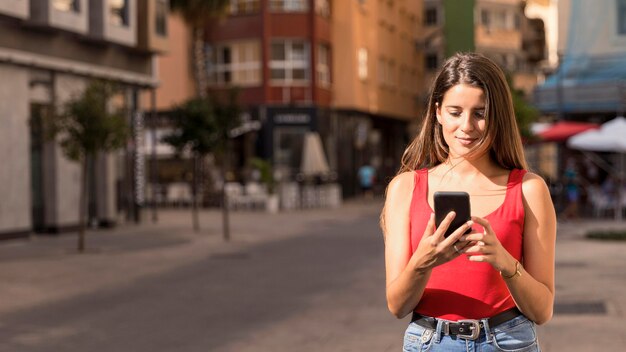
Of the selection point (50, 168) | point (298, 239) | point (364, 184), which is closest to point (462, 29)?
point (298, 239)

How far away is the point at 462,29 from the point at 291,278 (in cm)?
990

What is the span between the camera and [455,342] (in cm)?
297

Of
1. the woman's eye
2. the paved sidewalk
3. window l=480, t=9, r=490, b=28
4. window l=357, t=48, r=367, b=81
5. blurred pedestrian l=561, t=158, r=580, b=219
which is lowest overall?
the paved sidewalk

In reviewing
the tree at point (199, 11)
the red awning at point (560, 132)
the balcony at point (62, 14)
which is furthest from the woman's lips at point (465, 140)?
the tree at point (199, 11)

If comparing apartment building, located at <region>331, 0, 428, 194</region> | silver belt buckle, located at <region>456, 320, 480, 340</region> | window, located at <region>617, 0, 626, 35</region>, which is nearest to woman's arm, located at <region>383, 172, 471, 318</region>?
silver belt buckle, located at <region>456, 320, 480, 340</region>

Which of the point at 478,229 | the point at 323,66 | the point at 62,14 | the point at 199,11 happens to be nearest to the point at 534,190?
the point at 478,229

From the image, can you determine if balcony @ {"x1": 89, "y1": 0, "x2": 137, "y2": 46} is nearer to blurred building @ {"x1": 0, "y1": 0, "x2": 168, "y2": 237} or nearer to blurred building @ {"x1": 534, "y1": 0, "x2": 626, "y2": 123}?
blurred building @ {"x1": 0, "y1": 0, "x2": 168, "y2": 237}

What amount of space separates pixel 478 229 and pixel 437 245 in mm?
212

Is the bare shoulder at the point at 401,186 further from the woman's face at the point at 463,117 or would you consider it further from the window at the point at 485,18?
the window at the point at 485,18

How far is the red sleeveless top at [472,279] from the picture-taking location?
293 cm

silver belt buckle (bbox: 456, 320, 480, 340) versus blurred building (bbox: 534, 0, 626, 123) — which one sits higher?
blurred building (bbox: 534, 0, 626, 123)

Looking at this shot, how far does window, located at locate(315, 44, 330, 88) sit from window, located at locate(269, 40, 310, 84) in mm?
618

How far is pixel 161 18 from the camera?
3000 cm

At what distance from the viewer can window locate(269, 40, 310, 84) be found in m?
43.7
